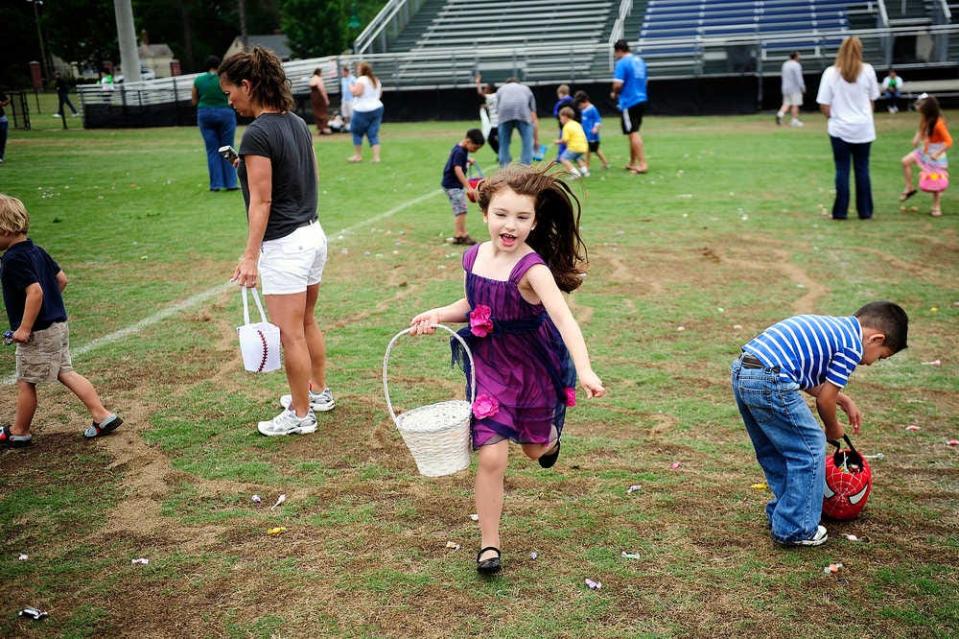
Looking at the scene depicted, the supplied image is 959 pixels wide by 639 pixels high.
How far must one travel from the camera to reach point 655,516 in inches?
167

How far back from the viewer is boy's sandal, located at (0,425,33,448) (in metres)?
5.27

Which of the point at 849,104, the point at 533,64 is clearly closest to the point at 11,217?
the point at 849,104

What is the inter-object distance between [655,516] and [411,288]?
4.78 m

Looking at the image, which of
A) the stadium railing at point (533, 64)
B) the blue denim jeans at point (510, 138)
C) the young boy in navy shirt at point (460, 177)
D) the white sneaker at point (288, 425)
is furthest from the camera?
the stadium railing at point (533, 64)

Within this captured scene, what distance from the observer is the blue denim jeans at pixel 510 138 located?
1559cm

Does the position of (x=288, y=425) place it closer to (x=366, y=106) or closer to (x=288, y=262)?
(x=288, y=262)

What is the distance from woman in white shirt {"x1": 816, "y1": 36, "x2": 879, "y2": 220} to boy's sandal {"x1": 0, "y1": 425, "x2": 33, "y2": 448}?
8983 mm

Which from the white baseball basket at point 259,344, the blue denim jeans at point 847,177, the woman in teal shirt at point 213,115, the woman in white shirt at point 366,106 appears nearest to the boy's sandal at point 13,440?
the white baseball basket at point 259,344

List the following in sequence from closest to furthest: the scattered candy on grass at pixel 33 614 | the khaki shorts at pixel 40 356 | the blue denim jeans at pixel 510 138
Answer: the scattered candy on grass at pixel 33 614 < the khaki shorts at pixel 40 356 < the blue denim jeans at pixel 510 138

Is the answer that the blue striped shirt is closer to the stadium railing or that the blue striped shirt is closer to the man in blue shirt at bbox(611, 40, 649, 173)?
the man in blue shirt at bbox(611, 40, 649, 173)

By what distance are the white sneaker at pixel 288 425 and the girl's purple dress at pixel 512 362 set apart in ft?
6.15

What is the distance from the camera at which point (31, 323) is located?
5.10 m

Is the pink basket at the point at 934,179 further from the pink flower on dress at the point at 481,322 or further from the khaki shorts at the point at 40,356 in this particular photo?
the khaki shorts at the point at 40,356

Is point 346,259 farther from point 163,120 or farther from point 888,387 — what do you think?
point 163,120
